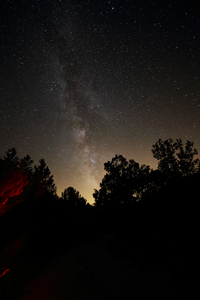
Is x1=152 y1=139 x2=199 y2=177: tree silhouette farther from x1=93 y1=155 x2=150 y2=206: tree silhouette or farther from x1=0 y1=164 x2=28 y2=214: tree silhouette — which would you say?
x1=0 y1=164 x2=28 y2=214: tree silhouette

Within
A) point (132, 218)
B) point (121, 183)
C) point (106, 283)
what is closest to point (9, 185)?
point (106, 283)

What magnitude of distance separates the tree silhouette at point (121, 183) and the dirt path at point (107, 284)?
62.6 ft

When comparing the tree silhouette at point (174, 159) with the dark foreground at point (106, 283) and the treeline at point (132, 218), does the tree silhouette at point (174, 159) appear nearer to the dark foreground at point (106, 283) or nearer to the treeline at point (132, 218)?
the treeline at point (132, 218)

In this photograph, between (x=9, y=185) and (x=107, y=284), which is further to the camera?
(x=9, y=185)

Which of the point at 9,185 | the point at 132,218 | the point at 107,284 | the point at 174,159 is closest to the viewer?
the point at 107,284

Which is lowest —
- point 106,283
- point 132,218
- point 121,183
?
point 106,283

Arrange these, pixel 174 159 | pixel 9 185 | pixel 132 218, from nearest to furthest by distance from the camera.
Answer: pixel 9 185
pixel 132 218
pixel 174 159

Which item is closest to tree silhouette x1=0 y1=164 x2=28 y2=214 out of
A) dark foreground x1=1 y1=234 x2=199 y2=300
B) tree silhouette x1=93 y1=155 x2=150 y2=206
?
dark foreground x1=1 y1=234 x2=199 y2=300

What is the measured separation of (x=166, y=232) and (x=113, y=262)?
347 cm

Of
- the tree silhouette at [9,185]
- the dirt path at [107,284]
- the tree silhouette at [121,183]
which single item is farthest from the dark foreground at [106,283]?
the tree silhouette at [121,183]

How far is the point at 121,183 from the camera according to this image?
2706 cm

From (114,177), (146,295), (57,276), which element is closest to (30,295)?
(57,276)

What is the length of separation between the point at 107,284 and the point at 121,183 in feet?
72.8

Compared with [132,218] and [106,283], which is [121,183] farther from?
[106,283]
